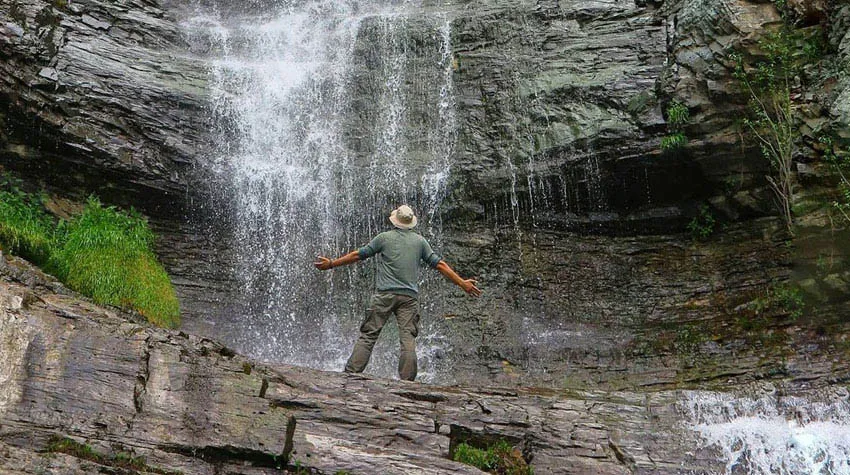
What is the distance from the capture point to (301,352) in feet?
41.9

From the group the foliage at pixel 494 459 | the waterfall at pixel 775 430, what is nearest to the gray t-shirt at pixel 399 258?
the foliage at pixel 494 459

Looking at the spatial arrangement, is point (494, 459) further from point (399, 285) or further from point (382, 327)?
point (399, 285)

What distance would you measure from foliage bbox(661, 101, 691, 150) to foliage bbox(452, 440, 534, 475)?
6390 millimetres

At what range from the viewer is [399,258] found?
916cm

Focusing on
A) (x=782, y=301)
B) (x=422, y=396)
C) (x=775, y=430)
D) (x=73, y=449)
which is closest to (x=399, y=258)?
(x=422, y=396)

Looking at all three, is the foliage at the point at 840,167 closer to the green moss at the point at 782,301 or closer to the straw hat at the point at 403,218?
the green moss at the point at 782,301

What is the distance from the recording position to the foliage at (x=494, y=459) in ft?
25.7

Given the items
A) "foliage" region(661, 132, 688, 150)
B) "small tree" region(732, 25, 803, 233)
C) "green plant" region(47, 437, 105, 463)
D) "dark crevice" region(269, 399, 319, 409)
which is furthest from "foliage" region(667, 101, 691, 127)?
"green plant" region(47, 437, 105, 463)

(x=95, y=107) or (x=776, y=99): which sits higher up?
(x=95, y=107)

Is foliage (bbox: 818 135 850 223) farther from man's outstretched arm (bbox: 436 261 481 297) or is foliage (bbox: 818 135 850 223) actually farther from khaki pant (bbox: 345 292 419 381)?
khaki pant (bbox: 345 292 419 381)

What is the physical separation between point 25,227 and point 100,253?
3.40 feet

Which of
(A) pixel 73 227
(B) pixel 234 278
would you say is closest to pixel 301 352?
(B) pixel 234 278

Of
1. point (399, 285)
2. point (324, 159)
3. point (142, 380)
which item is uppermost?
point (324, 159)

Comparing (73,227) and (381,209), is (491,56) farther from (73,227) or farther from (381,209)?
(73,227)
